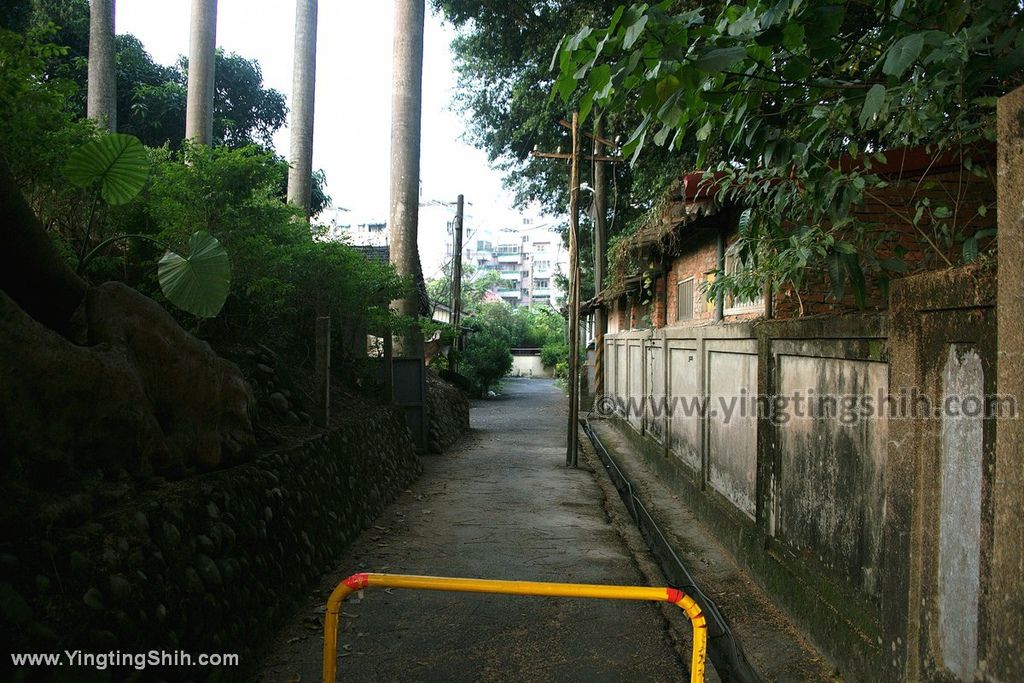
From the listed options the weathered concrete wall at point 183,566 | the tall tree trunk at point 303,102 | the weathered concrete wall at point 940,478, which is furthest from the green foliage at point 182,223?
the tall tree trunk at point 303,102

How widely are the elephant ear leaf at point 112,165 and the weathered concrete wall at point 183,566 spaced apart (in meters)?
2.18

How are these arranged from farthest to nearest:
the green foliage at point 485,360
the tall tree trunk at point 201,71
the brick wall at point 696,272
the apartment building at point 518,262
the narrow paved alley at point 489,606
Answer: the apartment building at point 518,262
the green foliage at point 485,360
the tall tree trunk at point 201,71
the brick wall at point 696,272
the narrow paved alley at point 489,606

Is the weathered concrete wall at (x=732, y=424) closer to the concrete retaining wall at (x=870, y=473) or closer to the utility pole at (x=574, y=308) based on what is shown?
the concrete retaining wall at (x=870, y=473)

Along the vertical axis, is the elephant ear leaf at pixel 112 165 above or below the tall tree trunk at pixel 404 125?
below

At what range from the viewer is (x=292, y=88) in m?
15.9

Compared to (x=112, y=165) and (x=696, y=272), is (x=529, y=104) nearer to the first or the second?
(x=696, y=272)

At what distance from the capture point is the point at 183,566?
3488mm

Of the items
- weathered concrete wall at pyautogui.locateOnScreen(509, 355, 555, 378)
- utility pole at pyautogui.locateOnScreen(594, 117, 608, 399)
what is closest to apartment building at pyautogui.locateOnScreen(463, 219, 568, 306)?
weathered concrete wall at pyautogui.locateOnScreen(509, 355, 555, 378)

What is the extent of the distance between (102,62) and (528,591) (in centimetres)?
1544

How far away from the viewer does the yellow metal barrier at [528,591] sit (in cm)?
272

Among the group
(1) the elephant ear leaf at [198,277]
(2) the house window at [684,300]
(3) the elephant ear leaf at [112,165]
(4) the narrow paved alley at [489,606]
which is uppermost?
(3) the elephant ear leaf at [112,165]

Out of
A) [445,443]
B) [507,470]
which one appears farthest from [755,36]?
[445,443]

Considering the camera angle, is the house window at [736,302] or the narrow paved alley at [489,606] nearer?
the narrow paved alley at [489,606]

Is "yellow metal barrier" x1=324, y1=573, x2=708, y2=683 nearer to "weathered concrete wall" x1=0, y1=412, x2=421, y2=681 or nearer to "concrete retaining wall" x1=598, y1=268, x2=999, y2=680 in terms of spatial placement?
"weathered concrete wall" x1=0, y1=412, x2=421, y2=681
